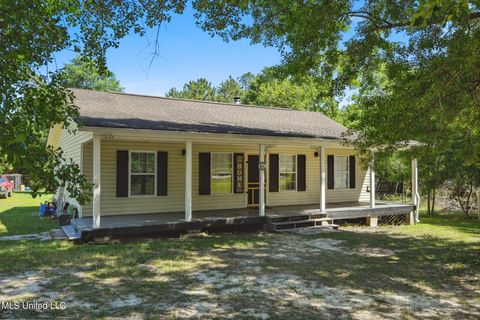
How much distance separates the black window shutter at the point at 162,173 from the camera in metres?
11.4

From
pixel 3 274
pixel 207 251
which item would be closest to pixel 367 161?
pixel 207 251

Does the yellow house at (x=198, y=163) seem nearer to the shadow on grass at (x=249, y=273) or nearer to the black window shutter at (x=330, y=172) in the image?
the black window shutter at (x=330, y=172)

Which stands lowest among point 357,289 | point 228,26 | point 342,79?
point 357,289

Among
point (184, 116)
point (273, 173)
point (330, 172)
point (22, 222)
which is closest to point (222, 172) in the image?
point (273, 173)

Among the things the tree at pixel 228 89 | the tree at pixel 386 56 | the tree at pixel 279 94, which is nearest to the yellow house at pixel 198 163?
the tree at pixel 386 56

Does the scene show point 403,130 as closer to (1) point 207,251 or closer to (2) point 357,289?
(2) point 357,289

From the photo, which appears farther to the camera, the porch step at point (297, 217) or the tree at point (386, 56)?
the porch step at point (297, 217)

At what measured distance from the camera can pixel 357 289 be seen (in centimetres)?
573

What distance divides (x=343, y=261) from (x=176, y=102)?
30.6ft

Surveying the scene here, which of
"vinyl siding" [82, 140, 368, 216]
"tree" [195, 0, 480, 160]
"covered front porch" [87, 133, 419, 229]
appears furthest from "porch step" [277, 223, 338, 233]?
"tree" [195, 0, 480, 160]

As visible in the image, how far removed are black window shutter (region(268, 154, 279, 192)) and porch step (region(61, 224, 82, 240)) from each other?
687 cm

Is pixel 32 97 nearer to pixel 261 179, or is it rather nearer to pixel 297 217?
pixel 261 179

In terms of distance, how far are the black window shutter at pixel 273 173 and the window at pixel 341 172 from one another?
9.46 feet

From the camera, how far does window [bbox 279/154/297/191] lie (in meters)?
13.9
